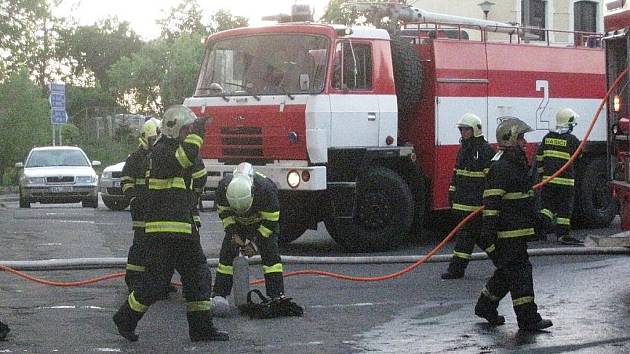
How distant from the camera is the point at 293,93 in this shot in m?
15.2

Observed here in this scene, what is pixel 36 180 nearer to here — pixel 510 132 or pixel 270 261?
pixel 270 261

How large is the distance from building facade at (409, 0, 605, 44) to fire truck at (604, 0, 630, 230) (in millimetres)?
27255

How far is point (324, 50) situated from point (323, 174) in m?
1.55

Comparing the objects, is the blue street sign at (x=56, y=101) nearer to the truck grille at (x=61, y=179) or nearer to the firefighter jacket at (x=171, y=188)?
the truck grille at (x=61, y=179)

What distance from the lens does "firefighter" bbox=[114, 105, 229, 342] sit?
9.11 meters

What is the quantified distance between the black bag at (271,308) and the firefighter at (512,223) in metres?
1.73

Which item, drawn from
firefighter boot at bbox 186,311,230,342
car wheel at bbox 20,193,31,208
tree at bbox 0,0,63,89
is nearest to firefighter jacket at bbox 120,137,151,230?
firefighter boot at bbox 186,311,230,342

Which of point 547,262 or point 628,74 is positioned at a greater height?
point 628,74

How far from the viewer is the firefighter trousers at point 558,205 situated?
51.7 feet

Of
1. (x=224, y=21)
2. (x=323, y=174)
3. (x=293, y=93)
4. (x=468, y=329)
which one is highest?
(x=224, y=21)

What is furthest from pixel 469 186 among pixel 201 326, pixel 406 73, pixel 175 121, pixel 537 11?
pixel 537 11

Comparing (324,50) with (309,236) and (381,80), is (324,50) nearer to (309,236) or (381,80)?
(381,80)

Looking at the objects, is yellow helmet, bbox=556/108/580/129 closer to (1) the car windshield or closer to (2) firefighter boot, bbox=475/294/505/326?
(2) firefighter boot, bbox=475/294/505/326

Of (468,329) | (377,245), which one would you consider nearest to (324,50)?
(377,245)
